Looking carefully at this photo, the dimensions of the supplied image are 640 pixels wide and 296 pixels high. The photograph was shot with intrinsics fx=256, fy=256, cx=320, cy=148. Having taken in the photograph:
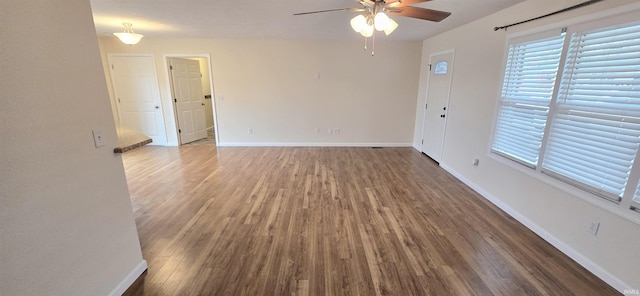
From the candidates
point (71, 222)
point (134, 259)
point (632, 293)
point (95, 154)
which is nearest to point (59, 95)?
point (95, 154)

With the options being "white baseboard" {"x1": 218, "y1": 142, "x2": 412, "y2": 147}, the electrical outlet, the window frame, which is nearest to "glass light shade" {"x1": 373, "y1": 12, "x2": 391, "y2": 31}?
the window frame

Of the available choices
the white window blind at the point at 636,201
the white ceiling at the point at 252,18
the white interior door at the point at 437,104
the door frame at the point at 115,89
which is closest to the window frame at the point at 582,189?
the white window blind at the point at 636,201

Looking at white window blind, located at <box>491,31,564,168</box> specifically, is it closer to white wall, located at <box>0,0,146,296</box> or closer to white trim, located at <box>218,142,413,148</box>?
white trim, located at <box>218,142,413,148</box>

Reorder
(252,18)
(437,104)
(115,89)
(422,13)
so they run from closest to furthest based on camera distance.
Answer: (422,13)
(252,18)
(437,104)
(115,89)

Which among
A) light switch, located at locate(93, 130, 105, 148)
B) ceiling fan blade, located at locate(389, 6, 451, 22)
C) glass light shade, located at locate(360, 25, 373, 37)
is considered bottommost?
light switch, located at locate(93, 130, 105, 148)

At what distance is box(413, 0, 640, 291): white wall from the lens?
1.91 metres

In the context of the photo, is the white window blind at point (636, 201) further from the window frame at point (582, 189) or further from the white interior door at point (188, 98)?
the white interior door at point (188, 98)

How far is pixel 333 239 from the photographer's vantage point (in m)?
2.45

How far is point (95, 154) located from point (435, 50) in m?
5.27

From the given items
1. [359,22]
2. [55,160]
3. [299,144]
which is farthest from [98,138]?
[299,144]

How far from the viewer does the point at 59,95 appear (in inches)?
53.7

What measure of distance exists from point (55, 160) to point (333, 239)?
205 cm

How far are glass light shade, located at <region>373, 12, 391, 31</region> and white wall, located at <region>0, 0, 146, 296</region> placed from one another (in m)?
1.92

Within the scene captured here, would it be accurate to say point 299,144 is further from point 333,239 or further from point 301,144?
point 333,239
